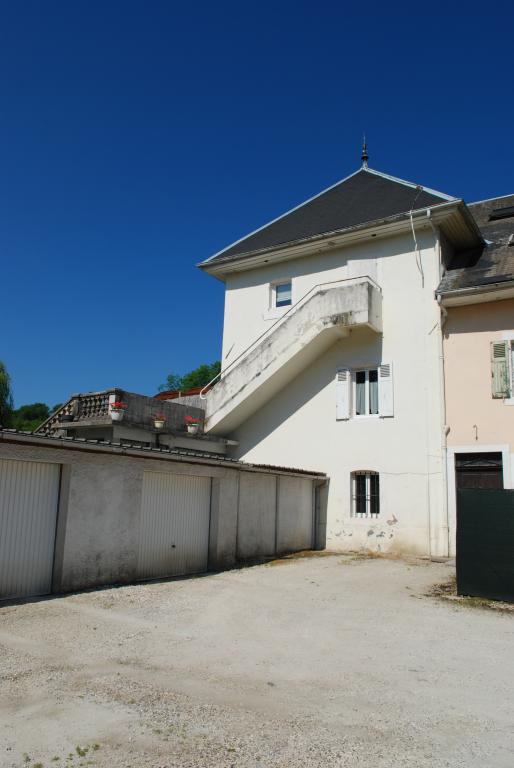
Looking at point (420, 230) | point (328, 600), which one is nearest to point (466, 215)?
point (420, 230)

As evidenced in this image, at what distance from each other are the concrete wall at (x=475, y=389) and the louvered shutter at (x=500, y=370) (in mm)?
121

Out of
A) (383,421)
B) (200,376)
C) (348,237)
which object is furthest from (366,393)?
(200,376)

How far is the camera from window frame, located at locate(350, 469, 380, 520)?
17.8m

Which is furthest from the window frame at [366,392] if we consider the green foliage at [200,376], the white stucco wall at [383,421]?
the green foliage at [200,376]

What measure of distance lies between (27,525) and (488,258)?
14.7 m

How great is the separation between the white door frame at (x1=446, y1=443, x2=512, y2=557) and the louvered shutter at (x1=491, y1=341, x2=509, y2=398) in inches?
54.5

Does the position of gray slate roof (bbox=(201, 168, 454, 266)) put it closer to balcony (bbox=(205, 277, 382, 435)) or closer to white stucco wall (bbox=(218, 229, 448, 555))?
white stucco wall (bbox=(218, 229, 448, 555))

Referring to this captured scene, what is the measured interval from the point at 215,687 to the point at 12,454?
5239mm

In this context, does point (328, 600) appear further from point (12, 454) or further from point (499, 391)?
point (499, 391)

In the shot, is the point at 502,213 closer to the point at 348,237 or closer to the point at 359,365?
the point at 348,237

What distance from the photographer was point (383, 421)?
58.4ft

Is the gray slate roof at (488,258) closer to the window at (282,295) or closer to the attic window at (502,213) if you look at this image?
the attic window at (502,213)

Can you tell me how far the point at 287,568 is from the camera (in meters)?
13.5

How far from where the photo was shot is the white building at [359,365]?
17.1 meters
